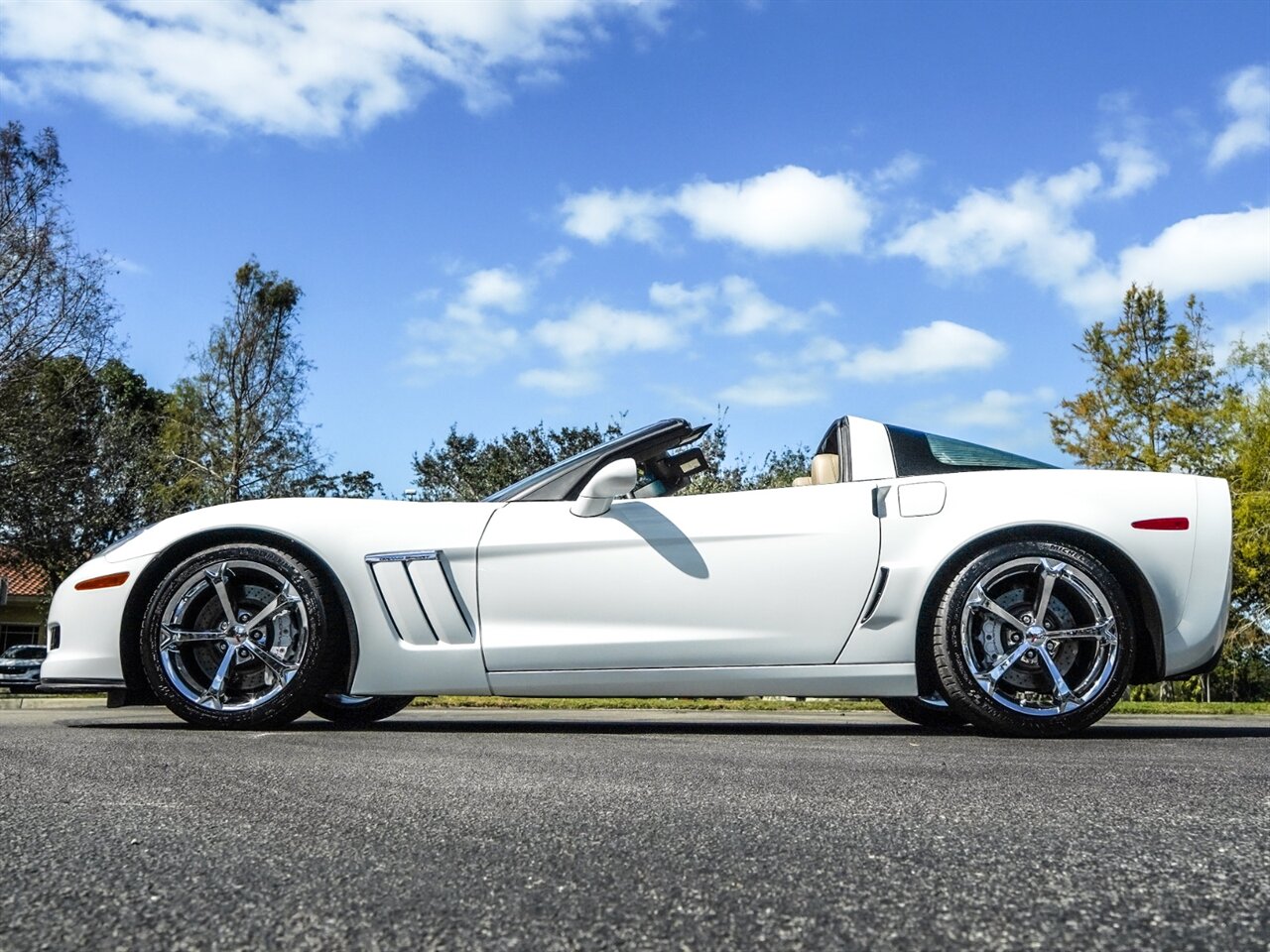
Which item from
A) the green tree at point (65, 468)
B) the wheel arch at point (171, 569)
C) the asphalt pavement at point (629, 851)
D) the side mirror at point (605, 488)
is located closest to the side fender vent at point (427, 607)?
the wheel arch at point (171, 569)

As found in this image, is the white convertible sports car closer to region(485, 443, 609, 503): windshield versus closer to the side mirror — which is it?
the side mirror

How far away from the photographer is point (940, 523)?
4301 millimetres

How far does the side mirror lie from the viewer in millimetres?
4223

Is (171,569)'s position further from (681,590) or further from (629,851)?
(629,851)

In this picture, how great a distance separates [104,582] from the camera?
4.45 m

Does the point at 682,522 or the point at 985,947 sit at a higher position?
the point at 682,522

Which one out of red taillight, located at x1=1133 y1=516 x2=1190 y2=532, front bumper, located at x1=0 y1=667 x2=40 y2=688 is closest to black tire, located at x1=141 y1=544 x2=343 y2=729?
red taillight, located at x1=1133 y1=516 x2=1190 y2=532

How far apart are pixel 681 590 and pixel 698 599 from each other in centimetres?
8

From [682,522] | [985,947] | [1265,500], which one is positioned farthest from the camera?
[1265,500]

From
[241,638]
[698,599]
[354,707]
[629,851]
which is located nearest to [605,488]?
[698,599]

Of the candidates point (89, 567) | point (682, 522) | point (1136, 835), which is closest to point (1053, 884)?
point (1136, 835)

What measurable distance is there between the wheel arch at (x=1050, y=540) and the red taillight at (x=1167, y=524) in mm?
143

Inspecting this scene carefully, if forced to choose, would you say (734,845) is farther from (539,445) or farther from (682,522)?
(539,445)

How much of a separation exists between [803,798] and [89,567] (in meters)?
3.33
